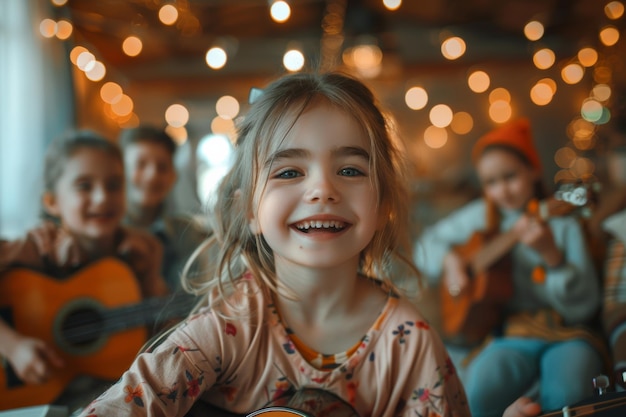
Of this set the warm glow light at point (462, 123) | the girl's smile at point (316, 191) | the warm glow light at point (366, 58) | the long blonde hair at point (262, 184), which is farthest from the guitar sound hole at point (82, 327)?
the warm glow light at point (462, 123)

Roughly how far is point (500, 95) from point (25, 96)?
211cm

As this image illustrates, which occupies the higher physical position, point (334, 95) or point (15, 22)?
point (15, 22)

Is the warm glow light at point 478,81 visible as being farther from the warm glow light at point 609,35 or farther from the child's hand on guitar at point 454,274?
the child's hand on guitar at point 454,274

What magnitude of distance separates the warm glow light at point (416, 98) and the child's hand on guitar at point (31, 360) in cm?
258

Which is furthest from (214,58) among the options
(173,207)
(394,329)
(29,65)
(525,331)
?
(394,329)

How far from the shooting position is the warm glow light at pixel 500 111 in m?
2.74

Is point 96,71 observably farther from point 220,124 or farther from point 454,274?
point 454,274

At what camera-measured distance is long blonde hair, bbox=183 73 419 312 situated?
794 mm

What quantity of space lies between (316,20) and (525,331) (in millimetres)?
2643

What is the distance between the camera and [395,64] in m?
3.25

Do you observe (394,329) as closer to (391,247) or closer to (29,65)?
(391,247)

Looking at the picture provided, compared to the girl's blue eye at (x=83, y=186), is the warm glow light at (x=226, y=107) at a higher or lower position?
higher

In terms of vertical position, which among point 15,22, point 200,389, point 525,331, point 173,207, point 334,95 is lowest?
point 525,331

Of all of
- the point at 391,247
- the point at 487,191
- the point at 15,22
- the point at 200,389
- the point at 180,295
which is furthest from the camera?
the point at 15,22
